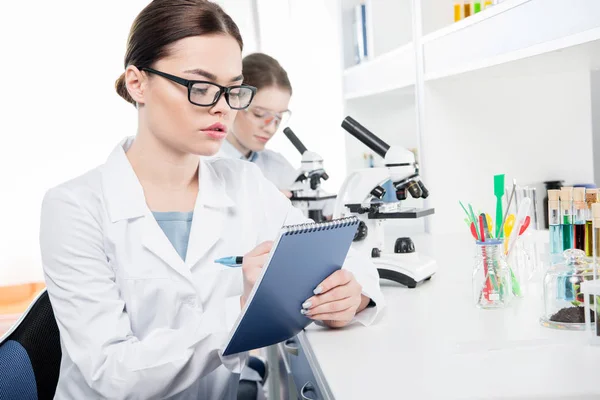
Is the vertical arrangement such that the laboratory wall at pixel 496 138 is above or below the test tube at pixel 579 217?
above

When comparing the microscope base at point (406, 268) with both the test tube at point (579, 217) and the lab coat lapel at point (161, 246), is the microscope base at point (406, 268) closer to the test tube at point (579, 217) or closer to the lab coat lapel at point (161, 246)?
the test tube at point (579, 217)

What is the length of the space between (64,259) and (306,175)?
1.30 meters

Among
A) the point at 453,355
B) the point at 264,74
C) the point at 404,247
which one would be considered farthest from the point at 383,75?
the point at 453,355

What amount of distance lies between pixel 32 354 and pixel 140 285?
246mm

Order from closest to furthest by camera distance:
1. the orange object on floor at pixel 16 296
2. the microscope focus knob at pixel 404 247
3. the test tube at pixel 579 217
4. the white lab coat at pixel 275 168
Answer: the test tube at pixel 579 217 → the microscope focus knob at pixel 404 247 → the white lab coat at pixel 275 168 → the orange object on floor at pixel 16 296

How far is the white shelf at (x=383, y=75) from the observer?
2346mm

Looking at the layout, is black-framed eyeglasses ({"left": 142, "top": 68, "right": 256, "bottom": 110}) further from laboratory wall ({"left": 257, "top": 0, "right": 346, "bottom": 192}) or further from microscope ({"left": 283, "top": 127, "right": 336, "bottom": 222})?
laboratory wall ({"left": 257, "top": 0, "right": 346, "bottom": 192})

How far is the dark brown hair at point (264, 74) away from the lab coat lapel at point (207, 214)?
109 centimetres

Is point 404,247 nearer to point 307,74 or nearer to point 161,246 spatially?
point 161,246

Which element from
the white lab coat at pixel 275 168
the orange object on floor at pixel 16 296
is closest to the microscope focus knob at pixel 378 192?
the white lab coat at pixel 275 168

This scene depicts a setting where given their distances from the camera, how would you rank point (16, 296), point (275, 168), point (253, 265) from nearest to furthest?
1. point (253, 265)
2. point (275, 168)
3. point (16, 296)

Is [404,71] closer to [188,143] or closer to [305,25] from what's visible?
[188,143]

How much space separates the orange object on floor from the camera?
332 cm

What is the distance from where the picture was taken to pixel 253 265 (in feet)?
3.54
